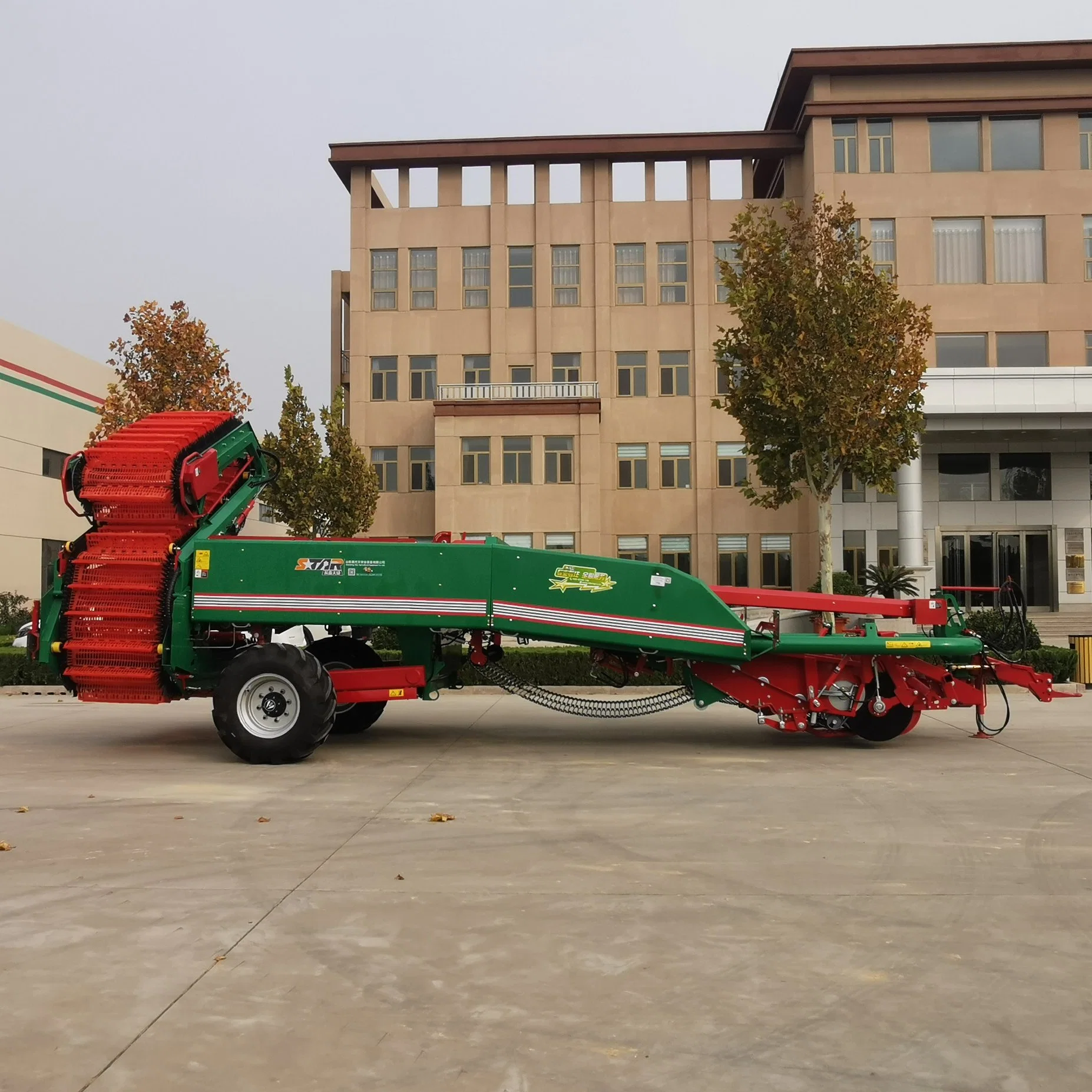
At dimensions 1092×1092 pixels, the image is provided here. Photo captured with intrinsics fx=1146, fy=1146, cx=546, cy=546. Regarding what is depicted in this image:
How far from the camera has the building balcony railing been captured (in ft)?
132

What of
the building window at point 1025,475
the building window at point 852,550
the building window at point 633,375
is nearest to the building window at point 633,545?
the building window at point 633,375

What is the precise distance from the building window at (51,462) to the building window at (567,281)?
2095 cm

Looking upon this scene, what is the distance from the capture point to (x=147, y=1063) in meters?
4.08

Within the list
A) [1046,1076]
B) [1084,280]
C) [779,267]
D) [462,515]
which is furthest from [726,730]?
[1084,280]

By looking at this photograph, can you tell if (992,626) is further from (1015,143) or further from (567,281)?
(567,281)

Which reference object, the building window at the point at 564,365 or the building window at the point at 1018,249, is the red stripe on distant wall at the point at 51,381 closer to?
the building window at the point at 564,365

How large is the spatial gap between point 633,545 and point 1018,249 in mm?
16636

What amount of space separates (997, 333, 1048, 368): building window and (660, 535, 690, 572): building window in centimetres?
1234

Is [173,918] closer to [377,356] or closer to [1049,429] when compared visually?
[1049,429]

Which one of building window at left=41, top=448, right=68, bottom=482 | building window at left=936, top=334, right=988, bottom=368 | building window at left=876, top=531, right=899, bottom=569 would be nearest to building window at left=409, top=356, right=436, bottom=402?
building window at left=41, top=448, right=68, bottom=482

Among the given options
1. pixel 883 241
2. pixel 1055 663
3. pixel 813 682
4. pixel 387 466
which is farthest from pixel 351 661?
pixel 883 241

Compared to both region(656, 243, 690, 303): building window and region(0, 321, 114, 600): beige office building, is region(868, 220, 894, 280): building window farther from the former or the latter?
region(0, 321, 114, 600): beige office building

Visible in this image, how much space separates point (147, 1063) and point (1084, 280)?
41.2 meters

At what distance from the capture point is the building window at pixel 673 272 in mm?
42188
